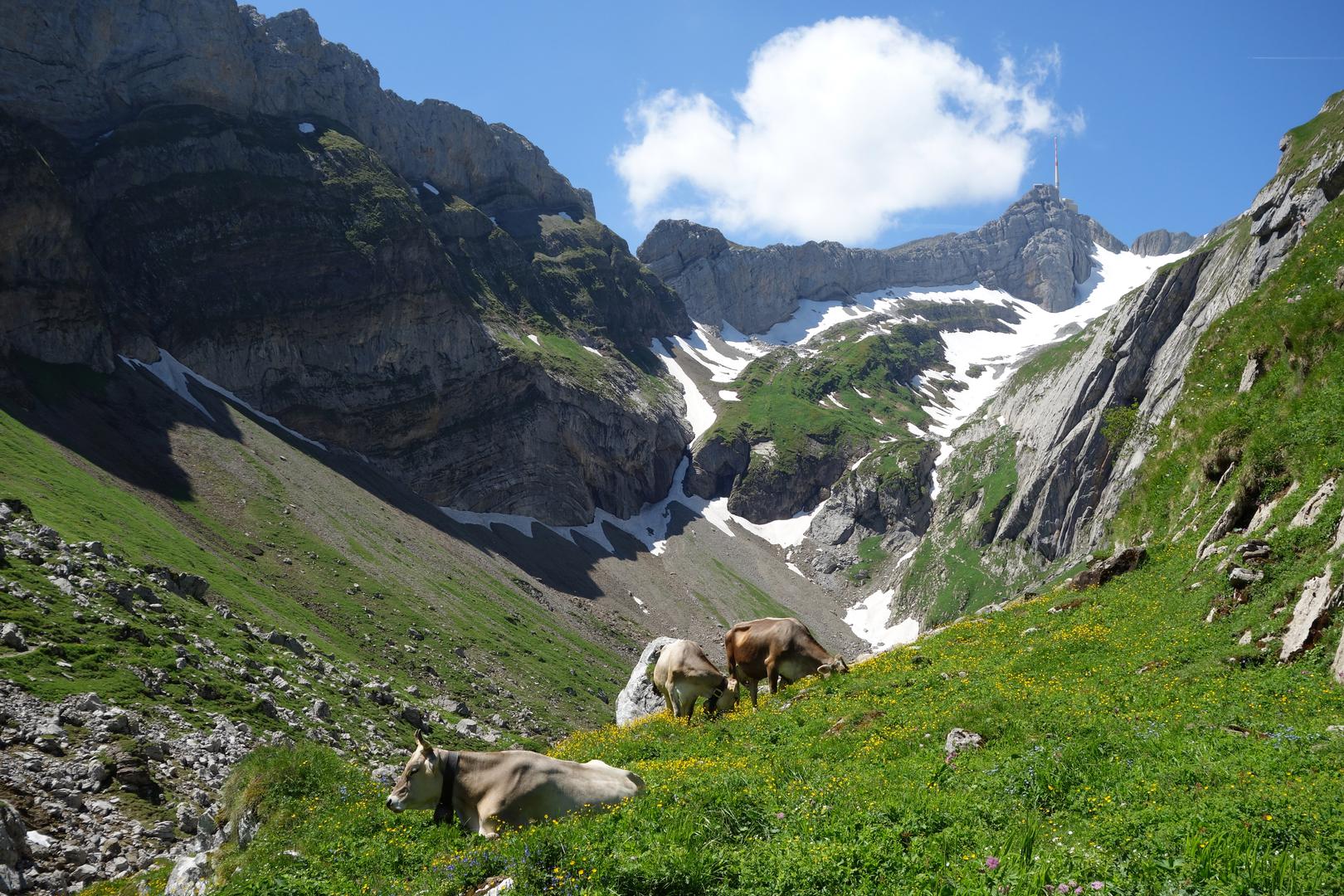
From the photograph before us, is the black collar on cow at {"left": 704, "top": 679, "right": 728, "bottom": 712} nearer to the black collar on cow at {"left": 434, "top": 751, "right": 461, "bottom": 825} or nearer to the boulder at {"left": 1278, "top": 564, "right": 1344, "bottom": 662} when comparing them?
the black collar on cow at {"left": 434, "top": 751, "right": 461, "bottom": 825}

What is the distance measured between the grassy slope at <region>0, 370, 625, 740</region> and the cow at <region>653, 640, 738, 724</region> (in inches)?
1222

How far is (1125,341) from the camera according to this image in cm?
14475

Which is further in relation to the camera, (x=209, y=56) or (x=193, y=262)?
(x=209, y=56)

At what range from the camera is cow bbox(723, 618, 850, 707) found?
84.7 ft

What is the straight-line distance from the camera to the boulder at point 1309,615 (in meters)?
14.8

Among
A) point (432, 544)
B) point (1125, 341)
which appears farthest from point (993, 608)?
point (1125, 341)

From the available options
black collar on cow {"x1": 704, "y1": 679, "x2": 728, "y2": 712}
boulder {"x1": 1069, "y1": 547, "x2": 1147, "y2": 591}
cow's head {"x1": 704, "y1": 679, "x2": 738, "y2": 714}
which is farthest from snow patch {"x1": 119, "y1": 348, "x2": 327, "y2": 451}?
boulder {"x1": 1069, "y1": 547, "x2": 1147, "y2": 591}

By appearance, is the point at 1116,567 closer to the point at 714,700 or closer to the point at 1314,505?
the point at 1314,505

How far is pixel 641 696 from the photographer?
4722cm

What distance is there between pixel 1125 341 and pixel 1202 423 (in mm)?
133265

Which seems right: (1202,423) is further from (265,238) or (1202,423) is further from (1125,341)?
(265,238)

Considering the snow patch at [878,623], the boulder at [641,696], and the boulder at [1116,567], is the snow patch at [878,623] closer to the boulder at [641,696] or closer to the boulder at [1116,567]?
the boulder at [641,696]

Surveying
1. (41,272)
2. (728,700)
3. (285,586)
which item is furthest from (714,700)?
(41,272)

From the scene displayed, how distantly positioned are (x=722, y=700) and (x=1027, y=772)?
1364 cm
